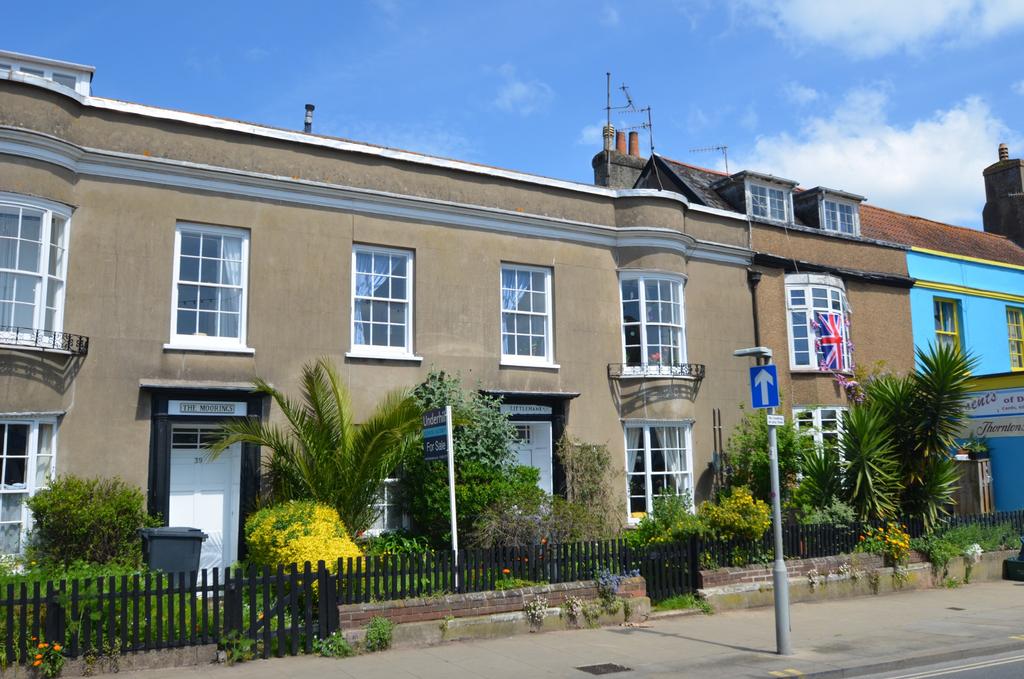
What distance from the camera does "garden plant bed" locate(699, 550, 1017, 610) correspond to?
13344mm

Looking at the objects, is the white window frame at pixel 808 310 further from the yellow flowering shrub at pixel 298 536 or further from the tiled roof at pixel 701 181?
the yellow flowering shrub at pixel 298 536

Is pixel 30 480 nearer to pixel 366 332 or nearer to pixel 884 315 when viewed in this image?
pixel 366 332

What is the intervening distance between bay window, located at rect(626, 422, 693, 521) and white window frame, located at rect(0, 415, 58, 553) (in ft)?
34.0

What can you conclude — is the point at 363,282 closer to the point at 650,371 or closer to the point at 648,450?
the point at 650,371

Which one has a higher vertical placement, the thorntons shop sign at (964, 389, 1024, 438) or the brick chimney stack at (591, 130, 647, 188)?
the brick chimney stack at (591, 130, 647, 188)

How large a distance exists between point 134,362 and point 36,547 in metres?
2.97

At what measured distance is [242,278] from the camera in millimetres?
→ 14375

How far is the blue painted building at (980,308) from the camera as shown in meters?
20.2

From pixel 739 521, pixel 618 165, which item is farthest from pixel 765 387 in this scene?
pixel 618 165

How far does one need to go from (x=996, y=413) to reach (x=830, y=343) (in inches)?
157

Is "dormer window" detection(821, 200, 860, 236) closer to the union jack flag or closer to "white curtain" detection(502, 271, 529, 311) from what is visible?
the union jack flag

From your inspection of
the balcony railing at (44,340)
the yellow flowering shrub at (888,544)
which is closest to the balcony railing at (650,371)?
the yellow flowering shrub at (888,544)

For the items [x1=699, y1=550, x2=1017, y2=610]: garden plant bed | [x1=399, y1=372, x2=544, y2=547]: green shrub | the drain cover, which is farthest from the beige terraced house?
the drain cover

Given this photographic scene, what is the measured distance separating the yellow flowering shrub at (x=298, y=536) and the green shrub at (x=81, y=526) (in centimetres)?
167
